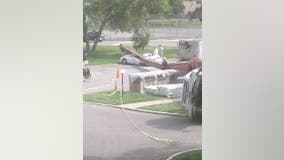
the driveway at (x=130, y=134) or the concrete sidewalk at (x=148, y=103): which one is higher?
the concrete sidewalk at (x=148, y=103)

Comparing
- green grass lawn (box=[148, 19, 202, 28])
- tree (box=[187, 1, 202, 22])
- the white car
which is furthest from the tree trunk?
tree (box=[187, 1, 202, 22])

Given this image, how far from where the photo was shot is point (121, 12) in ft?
14.3

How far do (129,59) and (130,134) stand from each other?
2.35 ft

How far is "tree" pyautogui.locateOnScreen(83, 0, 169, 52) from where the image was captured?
170 inches

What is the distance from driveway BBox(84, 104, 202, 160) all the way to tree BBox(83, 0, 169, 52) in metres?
0.72

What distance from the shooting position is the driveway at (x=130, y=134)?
13.8 feet

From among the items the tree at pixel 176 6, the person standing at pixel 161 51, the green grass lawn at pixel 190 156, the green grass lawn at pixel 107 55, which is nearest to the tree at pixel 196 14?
the tree at pixel 176 6

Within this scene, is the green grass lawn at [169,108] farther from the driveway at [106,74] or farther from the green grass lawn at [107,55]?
the green grass lawn at [107,55]

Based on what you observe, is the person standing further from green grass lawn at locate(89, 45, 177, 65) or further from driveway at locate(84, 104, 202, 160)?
driveway at locate(84, 104, 202, 160)

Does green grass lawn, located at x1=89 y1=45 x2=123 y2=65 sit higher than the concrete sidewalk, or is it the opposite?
green grass lawn, located at x1=89 y1=45 x2=123 y2=65

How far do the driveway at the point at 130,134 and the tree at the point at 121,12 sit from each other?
2.37 feet
